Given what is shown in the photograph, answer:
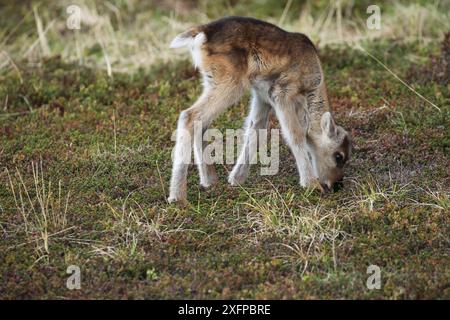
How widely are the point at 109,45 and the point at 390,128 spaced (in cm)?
615

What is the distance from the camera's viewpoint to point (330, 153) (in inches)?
394

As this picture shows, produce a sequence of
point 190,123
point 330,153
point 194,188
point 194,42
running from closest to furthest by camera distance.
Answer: point 190,123 → point 194,42 → point 194,188 → point 330,153

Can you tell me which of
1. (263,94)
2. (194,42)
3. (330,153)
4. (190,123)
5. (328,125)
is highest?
(194,42)

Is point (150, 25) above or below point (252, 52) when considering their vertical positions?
above

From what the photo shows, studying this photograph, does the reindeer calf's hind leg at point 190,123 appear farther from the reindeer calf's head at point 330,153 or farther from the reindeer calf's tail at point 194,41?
the reindeer calf's head at point 330,153

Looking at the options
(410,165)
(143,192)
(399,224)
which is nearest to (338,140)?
(410,165)

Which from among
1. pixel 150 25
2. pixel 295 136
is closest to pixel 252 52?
pixel 295 136

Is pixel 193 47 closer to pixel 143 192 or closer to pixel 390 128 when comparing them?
pixel 143 192

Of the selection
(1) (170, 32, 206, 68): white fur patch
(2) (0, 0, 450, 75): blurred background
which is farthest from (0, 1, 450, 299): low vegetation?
(1) (170, 32, 206, 68): white fur patch

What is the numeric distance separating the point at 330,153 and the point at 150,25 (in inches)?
298

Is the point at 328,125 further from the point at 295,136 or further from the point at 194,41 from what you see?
the point at 194,41

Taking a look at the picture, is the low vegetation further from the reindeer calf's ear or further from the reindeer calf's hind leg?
the reindeer calf's ear

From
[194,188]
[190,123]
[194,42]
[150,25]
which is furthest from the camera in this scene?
[150,25]

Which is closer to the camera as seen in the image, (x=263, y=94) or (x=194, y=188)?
(x=194, y=188)
